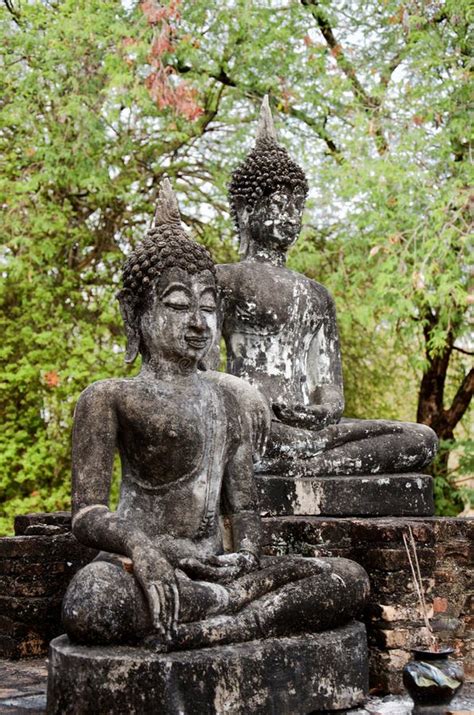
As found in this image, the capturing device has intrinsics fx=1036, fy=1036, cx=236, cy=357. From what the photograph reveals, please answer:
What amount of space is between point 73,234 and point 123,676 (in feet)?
24.5

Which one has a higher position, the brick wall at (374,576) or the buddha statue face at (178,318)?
the buddha statue face at (178,318)

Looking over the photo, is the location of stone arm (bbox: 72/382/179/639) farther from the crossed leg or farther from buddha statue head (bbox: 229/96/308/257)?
buddha statue head (bbox: 229/96/308/257)

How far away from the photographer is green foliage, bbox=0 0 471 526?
30.1ft

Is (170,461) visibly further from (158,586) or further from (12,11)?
(12,11)

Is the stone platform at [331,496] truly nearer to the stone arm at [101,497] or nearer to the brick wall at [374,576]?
the brick wall at [374,576]

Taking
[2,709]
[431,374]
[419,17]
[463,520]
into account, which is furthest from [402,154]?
[2,709]

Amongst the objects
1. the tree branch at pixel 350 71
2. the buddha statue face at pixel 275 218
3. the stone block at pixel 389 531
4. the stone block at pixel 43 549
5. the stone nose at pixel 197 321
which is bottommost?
the stone block at pixel 43 549

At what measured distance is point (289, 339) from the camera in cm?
574

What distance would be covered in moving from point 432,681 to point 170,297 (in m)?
1.77

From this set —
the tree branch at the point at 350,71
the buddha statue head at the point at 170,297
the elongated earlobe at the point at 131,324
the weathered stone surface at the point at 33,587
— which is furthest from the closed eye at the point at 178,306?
the tree branch at the point at 350,71

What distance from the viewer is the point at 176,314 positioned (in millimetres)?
3959

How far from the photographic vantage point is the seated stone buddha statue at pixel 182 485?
144 inches

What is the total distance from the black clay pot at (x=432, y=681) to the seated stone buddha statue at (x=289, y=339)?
147cm

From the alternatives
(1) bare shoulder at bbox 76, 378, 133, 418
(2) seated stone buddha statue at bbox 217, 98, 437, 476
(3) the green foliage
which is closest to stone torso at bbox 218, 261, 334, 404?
(2) seated stone buddha statue at bbox 217, 98, 437, 476
